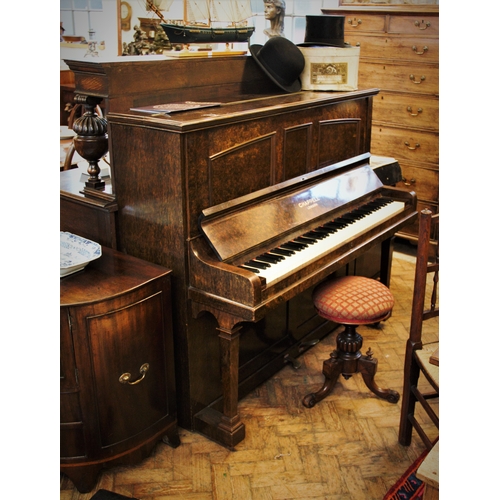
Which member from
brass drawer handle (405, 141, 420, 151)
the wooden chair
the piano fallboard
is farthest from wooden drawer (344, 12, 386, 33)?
the wooden chair

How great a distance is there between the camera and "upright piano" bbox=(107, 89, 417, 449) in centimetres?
246

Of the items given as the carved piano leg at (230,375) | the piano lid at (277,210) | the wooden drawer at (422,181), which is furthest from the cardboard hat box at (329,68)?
the carved piano leg at (230,375)

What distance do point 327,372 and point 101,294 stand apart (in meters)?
1.31

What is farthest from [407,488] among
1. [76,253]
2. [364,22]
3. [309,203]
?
[364,22]

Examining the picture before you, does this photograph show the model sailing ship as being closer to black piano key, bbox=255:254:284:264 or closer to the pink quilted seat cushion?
black piano key, bbox=255:254:284:264

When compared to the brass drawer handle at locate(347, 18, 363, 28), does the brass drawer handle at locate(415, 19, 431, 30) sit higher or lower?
lower

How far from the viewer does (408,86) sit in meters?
4.54

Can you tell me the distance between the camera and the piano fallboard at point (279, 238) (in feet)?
7.98

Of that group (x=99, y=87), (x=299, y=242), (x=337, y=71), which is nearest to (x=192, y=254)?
(x=299, y=242)

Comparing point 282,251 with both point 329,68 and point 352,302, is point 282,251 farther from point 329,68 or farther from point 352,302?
point 329,68

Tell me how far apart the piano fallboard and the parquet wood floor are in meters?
0.72

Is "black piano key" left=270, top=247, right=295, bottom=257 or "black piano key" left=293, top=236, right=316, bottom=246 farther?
"black piano key" left=293, top=236, right=316, bottom=246

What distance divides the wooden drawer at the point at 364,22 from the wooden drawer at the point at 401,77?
247mm

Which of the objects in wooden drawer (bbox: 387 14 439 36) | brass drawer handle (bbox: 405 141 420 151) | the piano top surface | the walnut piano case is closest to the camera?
the walnut piano case
